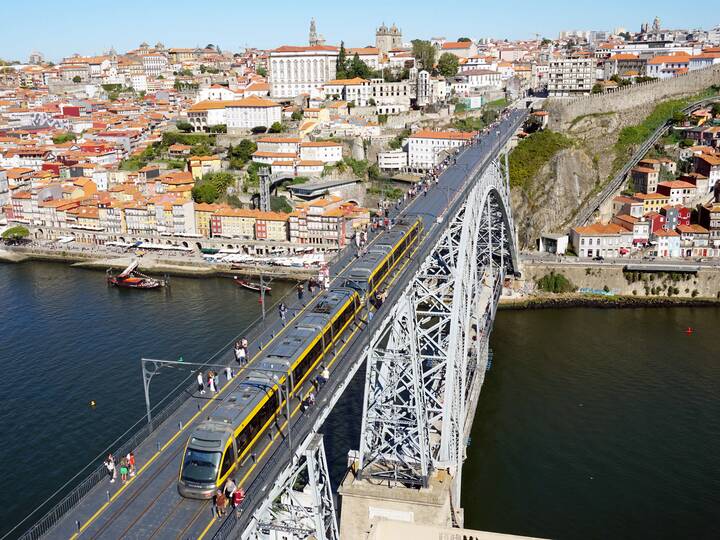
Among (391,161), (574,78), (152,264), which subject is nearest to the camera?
→ (152,264)

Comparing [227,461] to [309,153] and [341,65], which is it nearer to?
[309,153]

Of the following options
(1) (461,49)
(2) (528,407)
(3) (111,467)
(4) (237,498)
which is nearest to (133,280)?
(2) (528,407)

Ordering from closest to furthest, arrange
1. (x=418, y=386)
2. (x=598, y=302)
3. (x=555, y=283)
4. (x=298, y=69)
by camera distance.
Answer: (x=418, y=386), (x=598, y=302), (x=555, y=283), (x=298, y=69)

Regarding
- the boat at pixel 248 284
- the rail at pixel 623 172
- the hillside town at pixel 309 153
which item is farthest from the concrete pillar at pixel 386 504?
the rail at pixel 623 172

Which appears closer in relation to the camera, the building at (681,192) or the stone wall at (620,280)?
the stone wall at (620,280)

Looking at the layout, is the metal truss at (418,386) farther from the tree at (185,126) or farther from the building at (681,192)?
the tree at (185,126)

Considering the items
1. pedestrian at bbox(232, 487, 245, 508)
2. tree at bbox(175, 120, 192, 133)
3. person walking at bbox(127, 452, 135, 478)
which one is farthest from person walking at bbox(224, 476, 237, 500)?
tree at bbox(175, 120, 192, 133)
